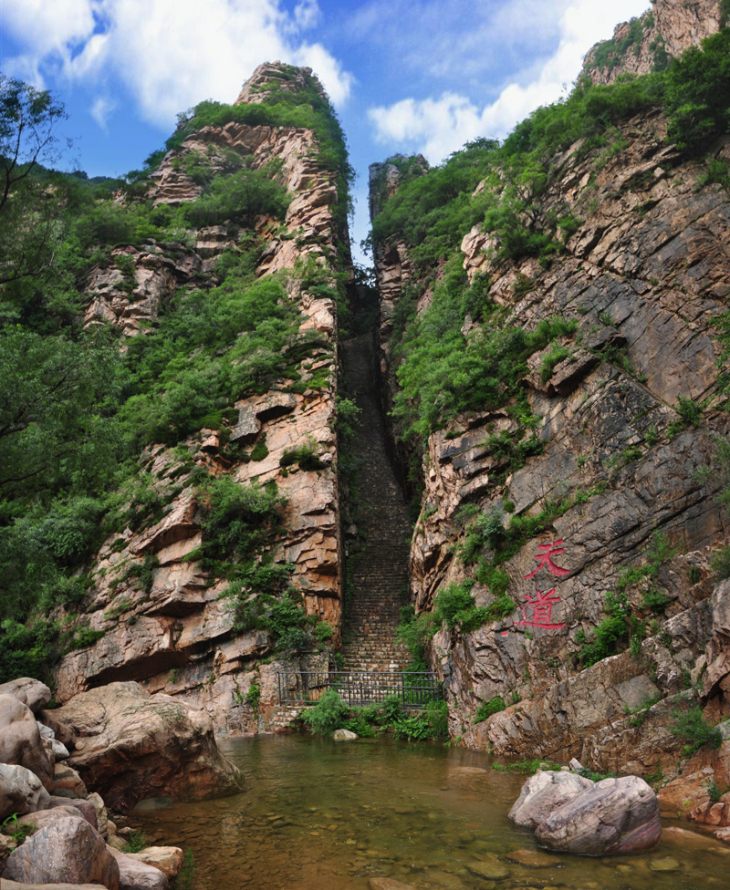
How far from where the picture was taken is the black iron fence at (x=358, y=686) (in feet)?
47.2

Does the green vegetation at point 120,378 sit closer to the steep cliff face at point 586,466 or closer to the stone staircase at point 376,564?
the stone staircase at point 376,564

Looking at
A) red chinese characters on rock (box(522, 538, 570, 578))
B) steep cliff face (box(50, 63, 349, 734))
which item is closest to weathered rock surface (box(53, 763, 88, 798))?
red chinese characters on rock (box(522, 538, 570, 578))

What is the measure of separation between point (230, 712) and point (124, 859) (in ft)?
36.4

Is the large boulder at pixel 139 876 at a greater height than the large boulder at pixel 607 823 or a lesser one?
greater

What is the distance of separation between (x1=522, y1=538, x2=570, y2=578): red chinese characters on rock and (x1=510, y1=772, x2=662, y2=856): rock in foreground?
594 centimetres

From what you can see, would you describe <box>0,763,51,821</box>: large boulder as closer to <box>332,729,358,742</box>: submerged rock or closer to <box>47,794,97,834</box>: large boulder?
<box>47,794,97,834</box>: large boulder

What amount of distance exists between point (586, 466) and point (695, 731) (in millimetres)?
6414

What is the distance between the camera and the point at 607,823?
5629 mm

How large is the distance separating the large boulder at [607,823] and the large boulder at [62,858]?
4447 mm

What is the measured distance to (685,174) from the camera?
1534cm

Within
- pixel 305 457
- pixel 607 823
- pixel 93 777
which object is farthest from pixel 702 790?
pixel 305 457

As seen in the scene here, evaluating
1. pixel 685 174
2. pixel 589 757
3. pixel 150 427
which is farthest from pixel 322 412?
pixel 589 757

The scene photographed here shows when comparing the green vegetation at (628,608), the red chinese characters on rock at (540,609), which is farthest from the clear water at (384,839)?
the red chinese characters on rock at (540,609)

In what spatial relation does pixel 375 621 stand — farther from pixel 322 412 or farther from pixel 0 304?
pixel 0 304
